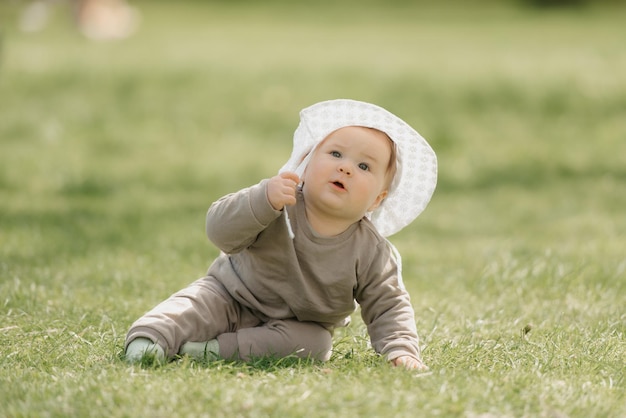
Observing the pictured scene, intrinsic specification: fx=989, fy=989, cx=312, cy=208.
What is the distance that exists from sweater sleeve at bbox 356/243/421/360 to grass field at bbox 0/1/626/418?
0.14 metres

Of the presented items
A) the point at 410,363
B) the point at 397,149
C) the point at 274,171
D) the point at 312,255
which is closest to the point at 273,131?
the point at 274,171

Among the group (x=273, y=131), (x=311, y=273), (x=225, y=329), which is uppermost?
(x=311, y=273)

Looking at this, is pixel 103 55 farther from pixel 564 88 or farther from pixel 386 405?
pixel 386 405

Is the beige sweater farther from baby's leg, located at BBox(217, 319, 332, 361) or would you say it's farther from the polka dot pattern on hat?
the polka dot pattern on hat

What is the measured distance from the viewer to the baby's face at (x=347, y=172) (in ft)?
12.7

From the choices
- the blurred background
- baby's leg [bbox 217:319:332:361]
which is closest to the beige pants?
baby's leg [bbox 217:319:332:361]

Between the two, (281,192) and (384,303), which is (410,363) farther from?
(281,192)

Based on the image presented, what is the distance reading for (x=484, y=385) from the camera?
329 centimetres

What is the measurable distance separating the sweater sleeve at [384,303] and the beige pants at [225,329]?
200mm

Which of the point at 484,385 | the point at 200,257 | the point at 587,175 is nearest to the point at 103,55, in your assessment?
the point at 587,175

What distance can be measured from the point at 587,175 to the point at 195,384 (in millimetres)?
7815

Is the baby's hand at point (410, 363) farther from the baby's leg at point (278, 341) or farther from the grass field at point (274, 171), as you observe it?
the baby's leg at point (278, 341)

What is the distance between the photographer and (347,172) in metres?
3.86

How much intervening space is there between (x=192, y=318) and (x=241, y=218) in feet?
1.45
